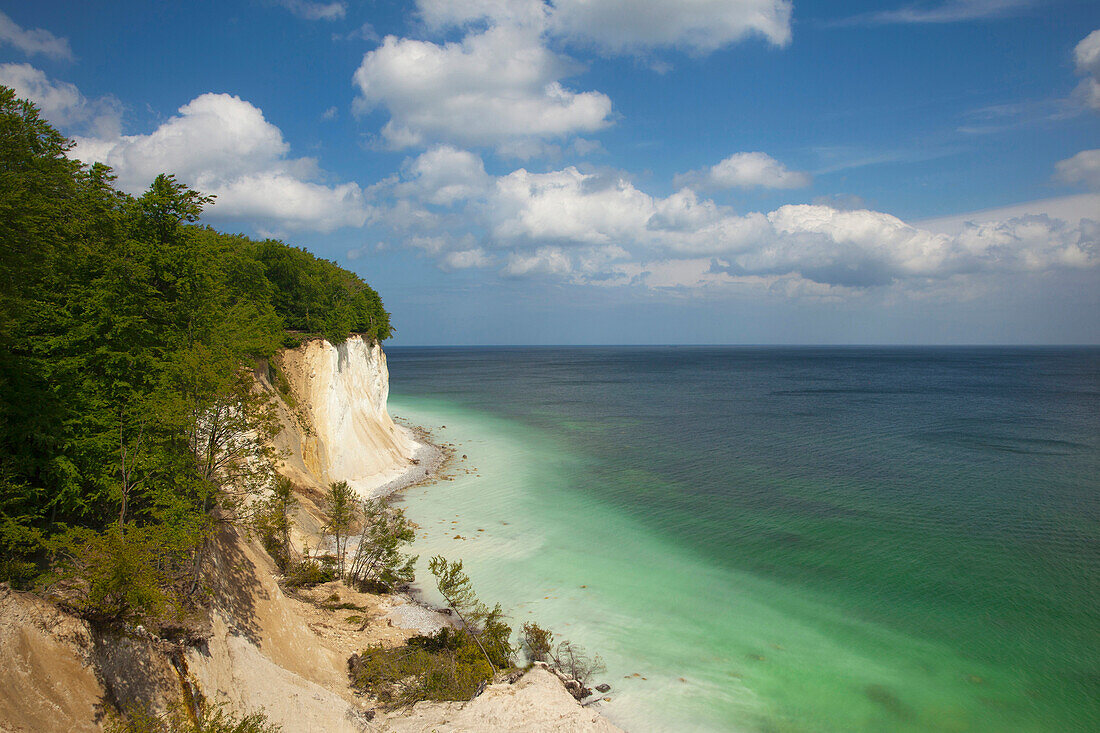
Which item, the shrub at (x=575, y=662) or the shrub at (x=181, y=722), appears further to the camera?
the shrub at (x=575, y=662)

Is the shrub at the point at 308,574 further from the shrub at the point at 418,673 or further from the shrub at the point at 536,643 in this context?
the shrub at the point at 536,643

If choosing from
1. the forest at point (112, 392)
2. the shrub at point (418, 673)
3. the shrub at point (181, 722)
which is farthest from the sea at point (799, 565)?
the forest at point (112, 392)

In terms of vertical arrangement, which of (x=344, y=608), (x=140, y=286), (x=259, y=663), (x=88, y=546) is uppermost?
(x=140, y=286)

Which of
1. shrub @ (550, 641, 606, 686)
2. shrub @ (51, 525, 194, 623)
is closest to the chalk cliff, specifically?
shrub @ (51, 525, 194, 623)

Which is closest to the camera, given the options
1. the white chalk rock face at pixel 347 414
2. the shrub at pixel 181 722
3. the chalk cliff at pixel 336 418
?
the shrub at pixel 181 722

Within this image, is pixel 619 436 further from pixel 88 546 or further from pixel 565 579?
pixel 88 546

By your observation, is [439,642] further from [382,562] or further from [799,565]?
[799,565]

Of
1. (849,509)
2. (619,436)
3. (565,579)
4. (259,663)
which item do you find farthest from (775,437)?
(259,663)
